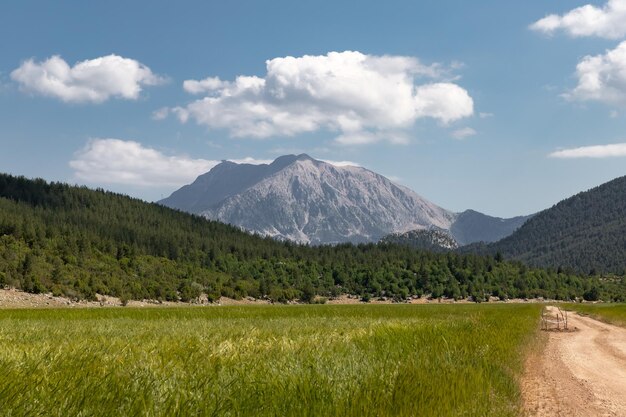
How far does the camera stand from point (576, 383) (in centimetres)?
1656

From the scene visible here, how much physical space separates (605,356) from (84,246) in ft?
514

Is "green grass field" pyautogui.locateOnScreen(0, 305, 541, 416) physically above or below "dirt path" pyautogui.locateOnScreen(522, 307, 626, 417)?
above

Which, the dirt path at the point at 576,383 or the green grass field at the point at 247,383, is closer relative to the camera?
the green grass field at the point at 247,383

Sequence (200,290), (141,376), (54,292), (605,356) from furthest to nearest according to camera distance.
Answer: (200,290) → (54,292) → (605,356) → (141,376)

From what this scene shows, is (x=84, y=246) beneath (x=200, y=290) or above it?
above

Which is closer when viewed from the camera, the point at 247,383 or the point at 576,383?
the point at 247,383

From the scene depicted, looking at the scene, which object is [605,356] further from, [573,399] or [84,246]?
[84,246]

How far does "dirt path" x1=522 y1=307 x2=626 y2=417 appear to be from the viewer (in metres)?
12.6

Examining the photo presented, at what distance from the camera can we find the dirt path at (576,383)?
12.6m

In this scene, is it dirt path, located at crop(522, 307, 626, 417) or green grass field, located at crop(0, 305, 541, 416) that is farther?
dirt path, located at crop(522, 307, 626, 417)

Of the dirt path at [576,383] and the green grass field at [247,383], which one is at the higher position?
the green grass field at [247,383]

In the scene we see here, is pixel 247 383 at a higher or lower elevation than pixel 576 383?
higher

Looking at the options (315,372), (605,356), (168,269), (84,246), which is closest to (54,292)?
(84,246)

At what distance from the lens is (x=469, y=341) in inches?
685
